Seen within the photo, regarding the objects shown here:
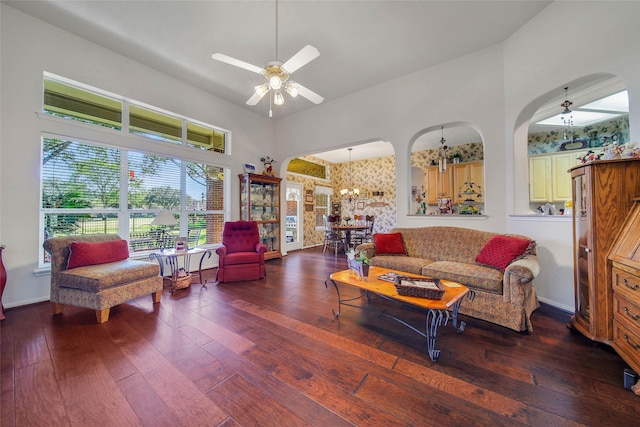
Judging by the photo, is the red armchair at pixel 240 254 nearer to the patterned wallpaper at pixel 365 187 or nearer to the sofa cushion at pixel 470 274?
the sofa cushion at pixel 470 274

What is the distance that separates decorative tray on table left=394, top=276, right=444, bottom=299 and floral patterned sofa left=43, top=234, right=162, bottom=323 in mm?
2817

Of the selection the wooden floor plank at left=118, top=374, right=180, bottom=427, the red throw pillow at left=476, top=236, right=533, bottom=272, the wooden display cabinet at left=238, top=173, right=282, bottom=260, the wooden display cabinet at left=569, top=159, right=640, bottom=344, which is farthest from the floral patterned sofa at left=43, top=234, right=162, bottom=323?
the wooden display cabinet at left=569, top=159, right=640, bottom=344

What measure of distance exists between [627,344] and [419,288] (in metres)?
1.38

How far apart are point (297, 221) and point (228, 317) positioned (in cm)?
491

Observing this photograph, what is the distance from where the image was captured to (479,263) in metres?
2.91

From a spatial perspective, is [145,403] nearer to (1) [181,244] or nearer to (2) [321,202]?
(1) [181,244]

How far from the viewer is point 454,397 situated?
1435 mm

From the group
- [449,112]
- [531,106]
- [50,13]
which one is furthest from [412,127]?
[50,13]

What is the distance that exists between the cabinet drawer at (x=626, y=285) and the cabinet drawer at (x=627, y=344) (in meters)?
0.23

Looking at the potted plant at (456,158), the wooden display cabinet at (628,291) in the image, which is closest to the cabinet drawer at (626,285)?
the wooden display cabinet at (628,291)

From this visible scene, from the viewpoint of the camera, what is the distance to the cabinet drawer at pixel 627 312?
1.57 metres

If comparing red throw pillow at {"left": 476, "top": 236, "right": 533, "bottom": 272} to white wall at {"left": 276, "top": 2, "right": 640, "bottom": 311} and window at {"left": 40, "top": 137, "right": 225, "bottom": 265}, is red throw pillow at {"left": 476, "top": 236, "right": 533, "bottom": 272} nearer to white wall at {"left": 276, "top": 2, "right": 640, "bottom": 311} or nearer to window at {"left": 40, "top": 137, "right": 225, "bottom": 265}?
white wall at {"left": 276, "top": 2, "right": 640, "bottom": 311}

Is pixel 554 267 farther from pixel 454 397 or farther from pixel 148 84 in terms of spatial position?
pixel 148 84

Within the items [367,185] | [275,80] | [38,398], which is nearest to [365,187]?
[367,185]
